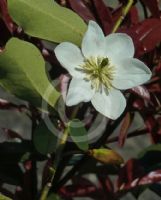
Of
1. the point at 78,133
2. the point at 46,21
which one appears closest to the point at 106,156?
the point at 78,133

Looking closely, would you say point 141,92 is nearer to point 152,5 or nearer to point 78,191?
point 152,5

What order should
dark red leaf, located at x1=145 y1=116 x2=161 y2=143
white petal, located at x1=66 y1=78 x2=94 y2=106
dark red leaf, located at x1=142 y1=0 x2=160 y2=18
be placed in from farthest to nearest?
dark red leaf, located at x1=145 y1=116 x2=161 y2=143, dark red leaf, located at x1=142 y1=0 x2=160 y2=18, white petal, located at x1=66 y1=78 x2=94 y2=106

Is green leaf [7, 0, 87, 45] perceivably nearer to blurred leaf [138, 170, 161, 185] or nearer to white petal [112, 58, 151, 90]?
white petal [112, 58, 151, 90]

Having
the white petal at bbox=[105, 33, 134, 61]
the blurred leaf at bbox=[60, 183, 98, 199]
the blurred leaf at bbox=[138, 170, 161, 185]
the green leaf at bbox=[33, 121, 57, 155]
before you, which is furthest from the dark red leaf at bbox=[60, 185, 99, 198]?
the white petal at bbox=[105, 33, 134, 61]

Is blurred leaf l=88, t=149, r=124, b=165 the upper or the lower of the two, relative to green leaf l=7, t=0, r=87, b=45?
lower

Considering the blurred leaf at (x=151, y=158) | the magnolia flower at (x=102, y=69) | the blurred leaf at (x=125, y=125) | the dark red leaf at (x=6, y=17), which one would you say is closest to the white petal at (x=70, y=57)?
the magnolia flower at (x=102, y=69)

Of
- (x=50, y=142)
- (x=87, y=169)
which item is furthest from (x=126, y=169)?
(x=50, y=142)

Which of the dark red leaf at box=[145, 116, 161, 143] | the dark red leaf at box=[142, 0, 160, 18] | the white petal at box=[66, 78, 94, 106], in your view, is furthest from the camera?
the dark red leaf at box=[145, 116, 161, 143]
